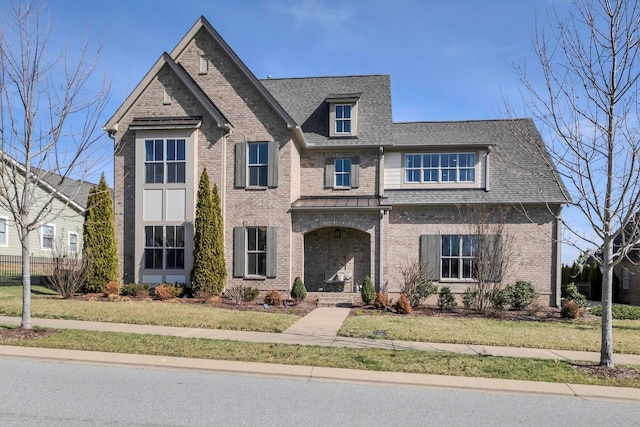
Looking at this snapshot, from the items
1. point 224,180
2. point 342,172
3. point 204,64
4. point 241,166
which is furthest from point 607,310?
point 204,64

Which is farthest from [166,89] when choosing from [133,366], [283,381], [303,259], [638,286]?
[638,286]

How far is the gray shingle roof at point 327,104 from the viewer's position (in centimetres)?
1955

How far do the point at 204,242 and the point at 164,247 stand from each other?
1.90 metres

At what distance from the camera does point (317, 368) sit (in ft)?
25.3

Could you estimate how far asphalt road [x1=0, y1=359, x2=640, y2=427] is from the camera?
5.40 metres

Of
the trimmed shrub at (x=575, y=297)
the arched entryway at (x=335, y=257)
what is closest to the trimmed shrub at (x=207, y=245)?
the arched entryway at (x=335, y=257)

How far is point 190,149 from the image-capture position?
17625 millimetres

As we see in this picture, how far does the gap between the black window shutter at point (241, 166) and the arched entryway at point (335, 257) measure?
3536 millimetres

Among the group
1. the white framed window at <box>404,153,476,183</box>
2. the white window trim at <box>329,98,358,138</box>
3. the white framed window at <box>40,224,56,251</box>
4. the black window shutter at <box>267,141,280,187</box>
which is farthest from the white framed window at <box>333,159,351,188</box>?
the white framed window at <box>40,224,56,251</box>

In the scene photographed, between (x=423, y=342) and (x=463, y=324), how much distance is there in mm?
3187

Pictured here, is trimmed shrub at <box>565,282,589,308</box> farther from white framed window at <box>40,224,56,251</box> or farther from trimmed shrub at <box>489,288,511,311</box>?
white framed window at <box>40,224,56,251</box>

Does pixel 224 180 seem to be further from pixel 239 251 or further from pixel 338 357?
pixel 338 357

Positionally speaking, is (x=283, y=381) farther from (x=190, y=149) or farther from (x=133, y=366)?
(x=190, y=149)

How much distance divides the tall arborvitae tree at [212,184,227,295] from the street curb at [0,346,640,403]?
844 centimetres
